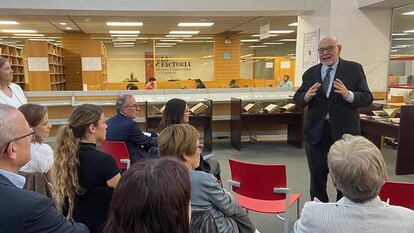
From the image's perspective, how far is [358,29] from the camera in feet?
18.4

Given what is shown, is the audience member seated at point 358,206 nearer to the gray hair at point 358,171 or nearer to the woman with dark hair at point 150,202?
the gray hair at point 358,171

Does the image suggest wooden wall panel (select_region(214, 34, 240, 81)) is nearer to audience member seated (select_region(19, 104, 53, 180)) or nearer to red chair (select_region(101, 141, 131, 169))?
red chair (select_region(101, 141, 131, 169))

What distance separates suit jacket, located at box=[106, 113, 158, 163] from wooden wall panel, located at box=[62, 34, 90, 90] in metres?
9.47

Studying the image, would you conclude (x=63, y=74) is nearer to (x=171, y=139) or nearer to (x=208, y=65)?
(x=208, y=65)

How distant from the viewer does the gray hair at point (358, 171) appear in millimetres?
1191

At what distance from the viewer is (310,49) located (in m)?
6.16

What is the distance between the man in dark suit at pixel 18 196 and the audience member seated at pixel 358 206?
2.76 feet

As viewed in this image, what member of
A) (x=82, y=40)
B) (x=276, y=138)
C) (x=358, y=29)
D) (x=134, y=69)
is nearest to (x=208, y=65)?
(x=134, y=69)

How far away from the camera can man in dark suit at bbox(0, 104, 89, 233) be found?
0.93 meters

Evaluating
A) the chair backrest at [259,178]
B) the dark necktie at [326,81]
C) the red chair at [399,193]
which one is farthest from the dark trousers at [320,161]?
the red chair at [399,193]

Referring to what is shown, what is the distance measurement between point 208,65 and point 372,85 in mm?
13074

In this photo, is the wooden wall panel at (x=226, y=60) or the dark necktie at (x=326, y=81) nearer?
the dark necktie at (x=326, y=81)

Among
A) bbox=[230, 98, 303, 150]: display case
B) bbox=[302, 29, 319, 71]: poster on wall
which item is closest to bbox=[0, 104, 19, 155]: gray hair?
bbox=[230, 98, 303, 150]: display case

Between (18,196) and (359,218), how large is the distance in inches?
43.5
